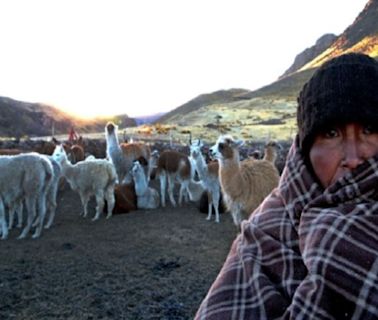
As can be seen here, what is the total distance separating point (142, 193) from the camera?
13977 millimetres

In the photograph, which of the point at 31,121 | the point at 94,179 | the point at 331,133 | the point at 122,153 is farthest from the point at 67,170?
the point at 31,121

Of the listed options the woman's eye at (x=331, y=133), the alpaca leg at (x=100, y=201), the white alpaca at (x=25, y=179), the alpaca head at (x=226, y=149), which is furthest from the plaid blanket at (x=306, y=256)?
the alpaca leg at (x=100, y=201)

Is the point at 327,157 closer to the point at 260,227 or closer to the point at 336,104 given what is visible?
the point at 336,104

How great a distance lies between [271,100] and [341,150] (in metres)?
78.8

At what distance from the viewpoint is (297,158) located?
151 centimetres

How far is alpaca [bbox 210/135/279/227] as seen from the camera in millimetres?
8445

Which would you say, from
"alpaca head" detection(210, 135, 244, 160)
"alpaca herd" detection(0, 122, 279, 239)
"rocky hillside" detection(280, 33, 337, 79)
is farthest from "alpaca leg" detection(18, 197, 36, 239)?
"rocky hillside" detection(280, 33, 337, 79)

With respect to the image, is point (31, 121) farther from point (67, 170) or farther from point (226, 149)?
point (226, 149)

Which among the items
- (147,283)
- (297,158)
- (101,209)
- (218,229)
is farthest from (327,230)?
(101,209)

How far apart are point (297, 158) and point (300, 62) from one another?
155617mm

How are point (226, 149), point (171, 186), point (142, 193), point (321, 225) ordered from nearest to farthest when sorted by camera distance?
point (321, 225) < point (226, 149) < point (142, 193) < point (171, 186)

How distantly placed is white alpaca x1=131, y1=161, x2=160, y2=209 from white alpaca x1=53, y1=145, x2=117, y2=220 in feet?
4.35

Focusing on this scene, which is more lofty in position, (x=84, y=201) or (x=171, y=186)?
(x=84, y=201)

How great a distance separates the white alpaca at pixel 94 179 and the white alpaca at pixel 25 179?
2.03 metres
